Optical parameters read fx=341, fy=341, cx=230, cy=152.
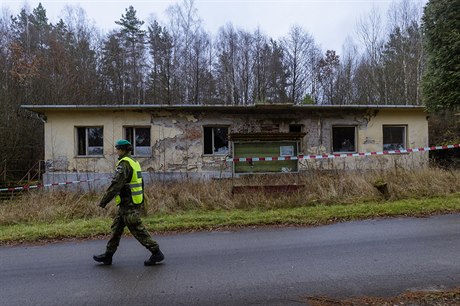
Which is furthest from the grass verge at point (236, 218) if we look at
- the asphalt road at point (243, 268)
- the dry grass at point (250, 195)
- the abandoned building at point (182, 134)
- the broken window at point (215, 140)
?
the broken window at point (215, 140)

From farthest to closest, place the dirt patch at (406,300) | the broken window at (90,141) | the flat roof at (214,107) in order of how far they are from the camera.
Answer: the broken window at (90,141), the flat roof at (214,107), the dirt patch at (406,300)

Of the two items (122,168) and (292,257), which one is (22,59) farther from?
(292,257)

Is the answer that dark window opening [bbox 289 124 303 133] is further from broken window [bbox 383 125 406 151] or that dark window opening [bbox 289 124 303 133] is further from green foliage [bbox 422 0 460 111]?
green foliage [bbox 422 0 460 111]

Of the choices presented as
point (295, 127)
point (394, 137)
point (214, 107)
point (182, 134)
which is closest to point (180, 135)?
point (182, 134)

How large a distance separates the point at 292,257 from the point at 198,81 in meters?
31.5

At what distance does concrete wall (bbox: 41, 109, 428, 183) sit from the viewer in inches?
622

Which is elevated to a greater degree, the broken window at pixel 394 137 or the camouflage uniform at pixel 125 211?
the broken window at pixel 394 137

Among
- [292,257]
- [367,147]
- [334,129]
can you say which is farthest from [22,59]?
[292,257]

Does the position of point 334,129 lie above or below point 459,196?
above

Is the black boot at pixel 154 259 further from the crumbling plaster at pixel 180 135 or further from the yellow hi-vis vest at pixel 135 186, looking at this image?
the crumbling plaster at pixel 180 135

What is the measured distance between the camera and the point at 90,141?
16250 mm

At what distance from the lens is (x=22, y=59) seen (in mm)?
25312

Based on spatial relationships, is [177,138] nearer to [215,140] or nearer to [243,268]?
[215,140]

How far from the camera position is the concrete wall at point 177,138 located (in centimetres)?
1579
